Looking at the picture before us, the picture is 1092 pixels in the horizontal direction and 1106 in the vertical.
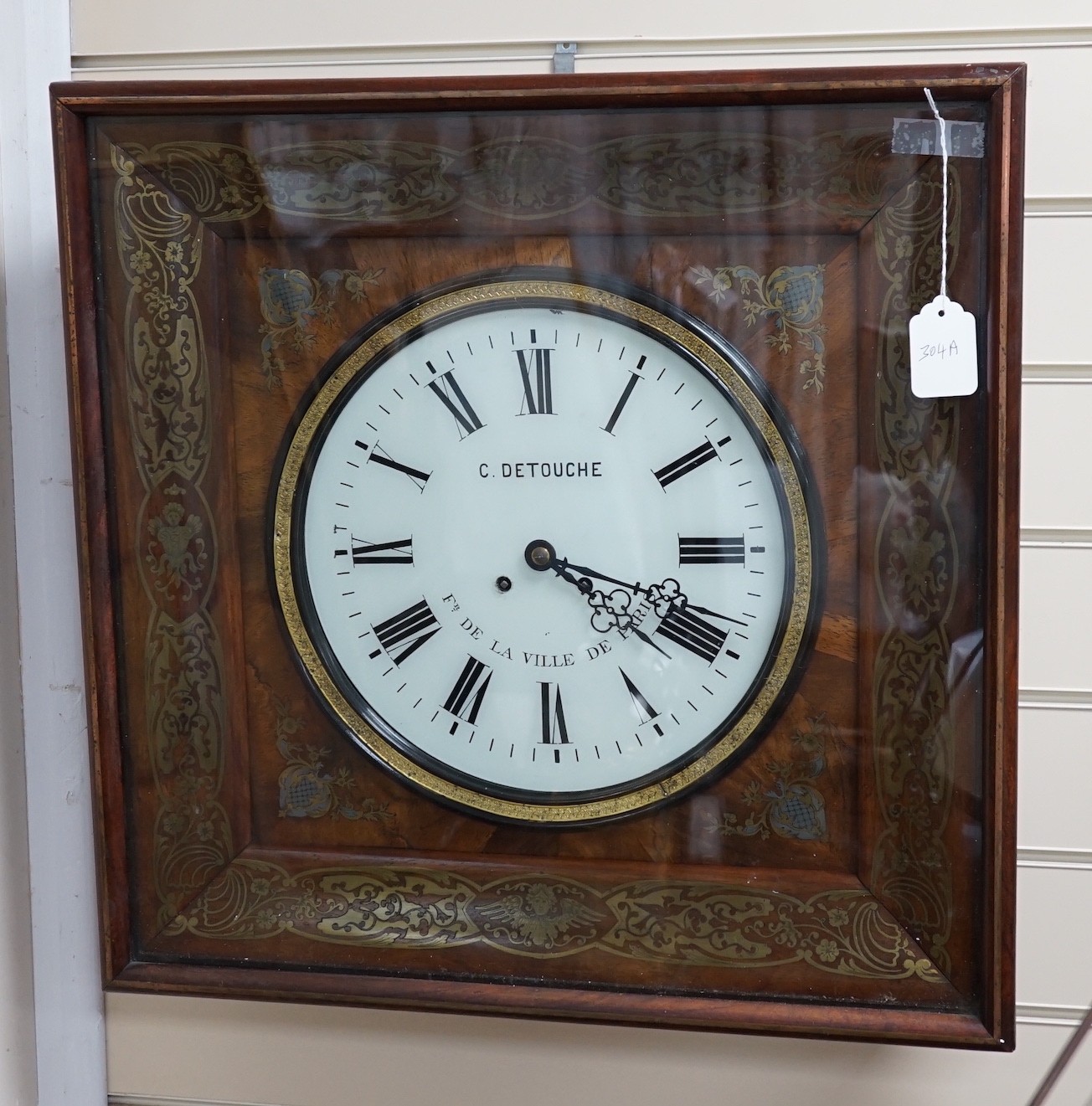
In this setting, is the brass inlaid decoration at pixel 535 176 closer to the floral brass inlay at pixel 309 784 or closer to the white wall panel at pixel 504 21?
the white wall panel at pixel 504 21

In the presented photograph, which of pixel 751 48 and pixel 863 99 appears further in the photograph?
pixel 751 48

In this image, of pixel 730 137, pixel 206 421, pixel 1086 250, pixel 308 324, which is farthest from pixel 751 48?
pixel 206 421

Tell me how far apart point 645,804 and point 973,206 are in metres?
0.48

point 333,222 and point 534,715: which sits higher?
point 333,222

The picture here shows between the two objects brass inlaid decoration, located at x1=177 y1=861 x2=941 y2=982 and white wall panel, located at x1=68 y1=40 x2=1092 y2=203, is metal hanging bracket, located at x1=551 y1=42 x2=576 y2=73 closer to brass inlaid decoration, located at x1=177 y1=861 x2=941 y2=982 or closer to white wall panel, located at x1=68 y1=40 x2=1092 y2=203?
white wall panel, located at x1=68 y1=40 x2=1092 y2=203

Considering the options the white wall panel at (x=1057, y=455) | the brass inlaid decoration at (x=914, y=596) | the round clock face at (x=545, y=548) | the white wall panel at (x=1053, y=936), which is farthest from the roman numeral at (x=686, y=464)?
the white wall panel at (x=1053, y=936)

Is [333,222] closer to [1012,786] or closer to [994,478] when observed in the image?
[994,478]

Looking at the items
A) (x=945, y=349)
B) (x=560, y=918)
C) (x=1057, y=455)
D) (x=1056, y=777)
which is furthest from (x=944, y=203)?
(x=560, y=918)

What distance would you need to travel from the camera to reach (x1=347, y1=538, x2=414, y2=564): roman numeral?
2.36 feet

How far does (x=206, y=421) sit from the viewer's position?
71cm

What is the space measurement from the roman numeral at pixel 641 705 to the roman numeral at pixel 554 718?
0.05 meters

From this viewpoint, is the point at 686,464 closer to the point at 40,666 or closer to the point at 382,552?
the point at 382,552

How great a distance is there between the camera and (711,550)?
69cm

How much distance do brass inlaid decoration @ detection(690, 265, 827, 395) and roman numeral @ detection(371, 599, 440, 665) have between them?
323mm
